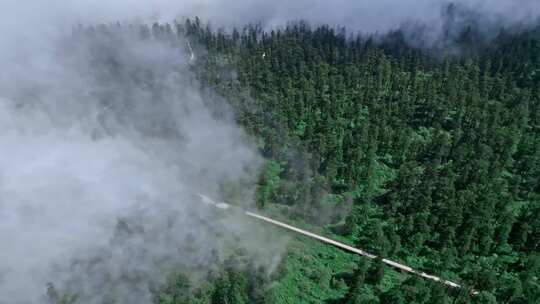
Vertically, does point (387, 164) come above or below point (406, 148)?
below

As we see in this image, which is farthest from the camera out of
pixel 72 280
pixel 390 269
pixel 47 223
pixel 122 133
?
pixel 122 133

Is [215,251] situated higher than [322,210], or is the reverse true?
[322,210]

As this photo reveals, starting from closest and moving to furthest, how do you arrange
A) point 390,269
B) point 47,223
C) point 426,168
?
point 390,269, point 47,223, point 426,168

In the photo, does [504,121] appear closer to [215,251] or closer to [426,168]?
[426,168]

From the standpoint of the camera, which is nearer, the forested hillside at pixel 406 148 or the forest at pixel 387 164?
the forest at pixel 387 164

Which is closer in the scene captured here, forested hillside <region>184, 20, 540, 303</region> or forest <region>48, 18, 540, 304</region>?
forest <region>48, 18, 540, 304</region>

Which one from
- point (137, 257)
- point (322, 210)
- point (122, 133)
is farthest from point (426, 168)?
point (122, 133)

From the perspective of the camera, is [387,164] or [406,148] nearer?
[387,164]

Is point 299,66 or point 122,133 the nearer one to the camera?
point 122,133
